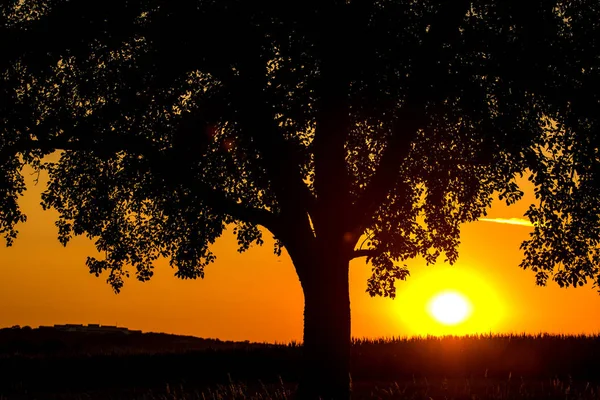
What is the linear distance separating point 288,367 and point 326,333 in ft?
28.0


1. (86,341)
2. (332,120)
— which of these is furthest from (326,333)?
(86,341)

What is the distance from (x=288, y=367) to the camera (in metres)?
23.8

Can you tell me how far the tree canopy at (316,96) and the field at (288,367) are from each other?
542cm

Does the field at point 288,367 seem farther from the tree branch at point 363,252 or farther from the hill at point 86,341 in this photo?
the hill at point 86,341

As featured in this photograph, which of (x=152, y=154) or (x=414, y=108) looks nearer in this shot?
(x=414, y=108)

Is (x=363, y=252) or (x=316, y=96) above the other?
(x=316, y=96)

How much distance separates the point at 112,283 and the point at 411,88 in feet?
35.9

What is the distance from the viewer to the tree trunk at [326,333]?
1570 centimetres

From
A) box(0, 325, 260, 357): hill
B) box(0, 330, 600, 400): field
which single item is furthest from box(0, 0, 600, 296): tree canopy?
box(0, 325, 260, 357): hill

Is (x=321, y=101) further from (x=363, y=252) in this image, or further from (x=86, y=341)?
(x=86, y=341)

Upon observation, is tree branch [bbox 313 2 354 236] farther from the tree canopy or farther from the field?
the field


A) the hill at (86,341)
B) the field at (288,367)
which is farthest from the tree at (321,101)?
the hill at (86,341)

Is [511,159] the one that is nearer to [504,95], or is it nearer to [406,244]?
[504,95]

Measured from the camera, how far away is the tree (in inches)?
602
